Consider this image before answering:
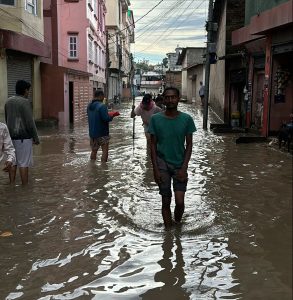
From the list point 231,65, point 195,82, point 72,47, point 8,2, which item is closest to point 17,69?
point 8,2

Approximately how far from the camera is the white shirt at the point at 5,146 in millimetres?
6543

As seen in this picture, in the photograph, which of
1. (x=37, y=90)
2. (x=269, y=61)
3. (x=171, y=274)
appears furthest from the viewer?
(x=37, y=90)

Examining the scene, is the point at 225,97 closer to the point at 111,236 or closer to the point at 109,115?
the point at 109,115

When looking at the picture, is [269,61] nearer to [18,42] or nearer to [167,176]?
[18,42]

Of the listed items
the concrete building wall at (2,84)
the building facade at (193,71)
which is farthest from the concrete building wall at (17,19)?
the building facade at (193,71)

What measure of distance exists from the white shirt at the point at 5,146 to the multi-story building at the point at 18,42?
9960 millimetres

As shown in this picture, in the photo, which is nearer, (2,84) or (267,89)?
(267,89)

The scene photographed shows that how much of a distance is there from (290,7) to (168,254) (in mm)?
7964

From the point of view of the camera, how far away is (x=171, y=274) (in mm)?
4375

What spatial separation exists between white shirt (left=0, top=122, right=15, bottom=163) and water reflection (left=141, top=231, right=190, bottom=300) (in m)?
2.60

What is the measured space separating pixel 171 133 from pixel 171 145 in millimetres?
140

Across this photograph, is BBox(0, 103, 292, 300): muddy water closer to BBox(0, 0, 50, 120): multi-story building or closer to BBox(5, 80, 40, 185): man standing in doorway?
BBox(5, 80, 40, 185): man standing in doorway

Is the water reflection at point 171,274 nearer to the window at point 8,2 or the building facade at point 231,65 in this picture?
the window at point 8,2

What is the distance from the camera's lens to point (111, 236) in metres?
5.49
